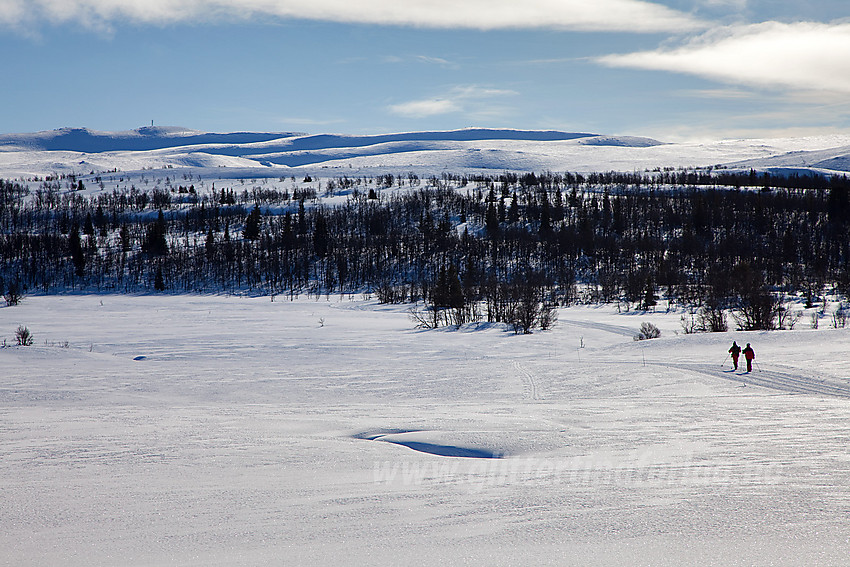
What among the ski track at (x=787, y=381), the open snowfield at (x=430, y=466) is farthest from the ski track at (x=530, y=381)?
the ski track at (x=787, y=381)

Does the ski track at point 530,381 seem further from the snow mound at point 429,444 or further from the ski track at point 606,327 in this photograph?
the ski track at point 606,327

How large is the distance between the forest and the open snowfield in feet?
129

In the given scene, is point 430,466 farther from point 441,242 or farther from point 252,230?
point 252,230

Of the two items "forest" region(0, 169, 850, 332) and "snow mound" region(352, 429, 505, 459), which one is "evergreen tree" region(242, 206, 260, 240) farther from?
"snow mound" region(352, 429, 505, 459)

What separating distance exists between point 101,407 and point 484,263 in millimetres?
74805

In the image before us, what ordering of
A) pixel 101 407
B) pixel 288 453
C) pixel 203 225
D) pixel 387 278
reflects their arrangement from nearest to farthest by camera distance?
1. pixel 288 453
2. pixel 101 407
3. pixel 387 278
4. pixel 203 225

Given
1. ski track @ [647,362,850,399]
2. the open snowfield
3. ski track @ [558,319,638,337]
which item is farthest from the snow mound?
ski track @ [558,319,638,337]

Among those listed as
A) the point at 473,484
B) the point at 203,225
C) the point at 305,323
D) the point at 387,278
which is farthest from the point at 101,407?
the point at 203,225

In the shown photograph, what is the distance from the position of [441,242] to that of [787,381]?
78953 millimetres

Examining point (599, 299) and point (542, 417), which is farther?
point (599, 299)

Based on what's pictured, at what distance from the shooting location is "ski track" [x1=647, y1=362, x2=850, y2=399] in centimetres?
1199

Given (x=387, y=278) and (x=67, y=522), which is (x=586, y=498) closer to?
(x=67, y=522)

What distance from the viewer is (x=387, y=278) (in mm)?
83750

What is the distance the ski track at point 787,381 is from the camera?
12.0 metres
